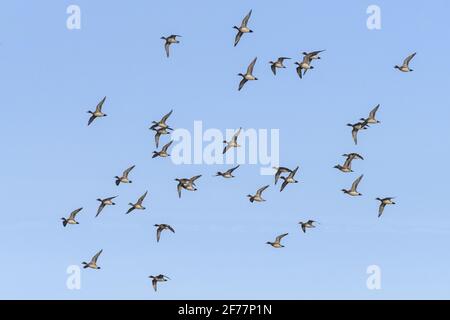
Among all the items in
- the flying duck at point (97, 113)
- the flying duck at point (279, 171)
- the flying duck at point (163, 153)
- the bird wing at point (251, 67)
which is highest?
the bird wing at point (251, 67)

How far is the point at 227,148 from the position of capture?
114 m

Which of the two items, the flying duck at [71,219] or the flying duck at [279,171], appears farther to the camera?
the flying duck at [279,171]

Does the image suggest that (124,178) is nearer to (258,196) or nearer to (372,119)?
(258,196)

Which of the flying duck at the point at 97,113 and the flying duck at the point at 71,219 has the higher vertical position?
the flying duck at the point at 97,113

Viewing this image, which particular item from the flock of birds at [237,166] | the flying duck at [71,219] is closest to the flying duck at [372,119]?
the flock of birds at [237,166]

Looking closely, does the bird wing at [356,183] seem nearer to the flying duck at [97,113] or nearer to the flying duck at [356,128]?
the flying duck at [356,128]

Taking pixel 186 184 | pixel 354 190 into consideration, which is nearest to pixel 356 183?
pixel 354 190

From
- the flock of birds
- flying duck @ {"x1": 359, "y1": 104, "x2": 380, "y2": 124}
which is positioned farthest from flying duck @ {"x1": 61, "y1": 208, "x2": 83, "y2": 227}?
flying duck @ {"x1": 359, "y1": 104, "x2": 380, "y2": 124}
